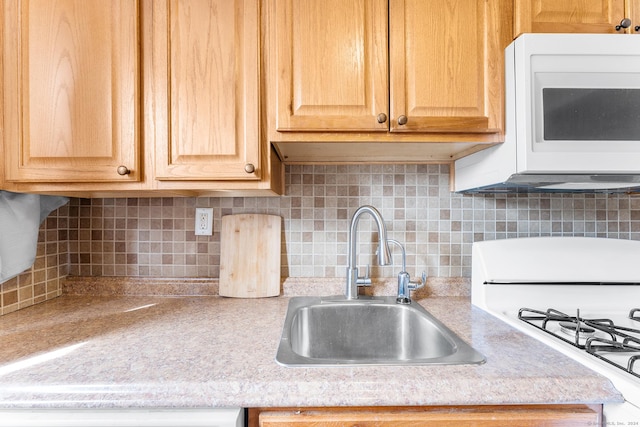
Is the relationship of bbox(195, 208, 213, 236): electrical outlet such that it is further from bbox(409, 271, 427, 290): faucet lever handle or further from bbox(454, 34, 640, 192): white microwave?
bbox(454, 34, 640, 192): white microwave

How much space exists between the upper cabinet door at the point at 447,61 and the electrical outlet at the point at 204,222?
807 mm

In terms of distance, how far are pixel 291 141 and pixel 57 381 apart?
2.63 ft

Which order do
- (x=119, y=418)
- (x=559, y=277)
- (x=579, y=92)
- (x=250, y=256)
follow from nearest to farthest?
(x=119, y=418), (x=579, y=92), (x=559, y=277), (x=250, y=256)

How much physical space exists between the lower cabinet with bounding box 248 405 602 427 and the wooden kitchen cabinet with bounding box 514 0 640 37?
1.00m

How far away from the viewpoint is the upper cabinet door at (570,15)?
102 centimetres

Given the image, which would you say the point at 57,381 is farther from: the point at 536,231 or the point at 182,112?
the point at 536,231

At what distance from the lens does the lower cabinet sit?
2.27 feet

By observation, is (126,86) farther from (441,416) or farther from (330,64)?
(441,416)

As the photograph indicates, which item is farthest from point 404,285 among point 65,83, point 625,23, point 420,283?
point 65,83

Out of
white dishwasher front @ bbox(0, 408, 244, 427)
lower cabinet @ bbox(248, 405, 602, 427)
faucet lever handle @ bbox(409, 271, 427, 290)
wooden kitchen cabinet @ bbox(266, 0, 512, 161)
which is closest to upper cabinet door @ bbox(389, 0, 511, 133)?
wooden kitchen cabinet @ bbox(266, 0, 512, 161)

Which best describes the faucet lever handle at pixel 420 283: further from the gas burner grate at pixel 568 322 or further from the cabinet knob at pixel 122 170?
the cabinet knob at pixel 122 170

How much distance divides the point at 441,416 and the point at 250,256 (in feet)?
2.88

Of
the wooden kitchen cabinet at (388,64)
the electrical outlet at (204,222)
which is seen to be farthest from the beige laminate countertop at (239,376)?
the wooden kitchen cabinet at (388,64)

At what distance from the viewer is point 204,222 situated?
4.54ft
